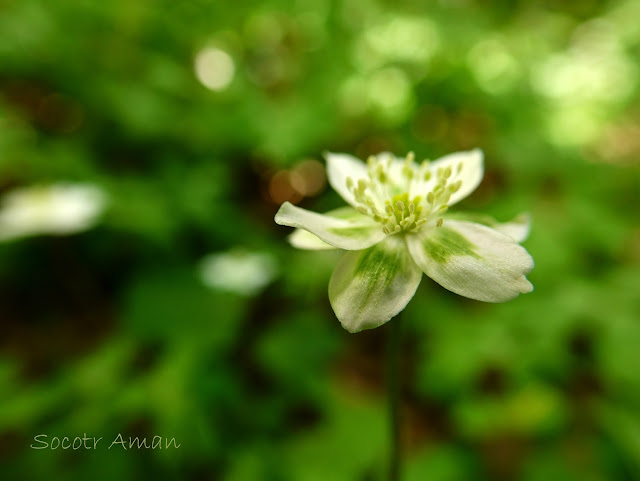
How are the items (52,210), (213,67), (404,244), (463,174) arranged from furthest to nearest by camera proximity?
(213,67) → (52,210) → (463,174) → (404,244)

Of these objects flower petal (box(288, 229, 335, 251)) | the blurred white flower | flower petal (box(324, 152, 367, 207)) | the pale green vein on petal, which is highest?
flower petal (box(324, 152, 367, 207))

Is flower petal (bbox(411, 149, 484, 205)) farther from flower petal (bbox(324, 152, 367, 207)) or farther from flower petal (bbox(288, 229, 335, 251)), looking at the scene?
flower petal (bbox(288, 229, 335, 251))

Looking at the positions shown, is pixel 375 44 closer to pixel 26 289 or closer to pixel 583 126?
pixel 583 126

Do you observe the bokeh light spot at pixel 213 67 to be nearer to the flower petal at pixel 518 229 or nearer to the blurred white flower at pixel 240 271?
the blurred white flower at pixel 240 271

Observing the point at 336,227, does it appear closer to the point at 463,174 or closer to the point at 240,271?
the point at 463,174

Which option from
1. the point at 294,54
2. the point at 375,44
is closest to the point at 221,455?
the point at 375,44

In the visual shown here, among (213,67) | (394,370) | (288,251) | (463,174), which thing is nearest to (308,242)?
(394,370)

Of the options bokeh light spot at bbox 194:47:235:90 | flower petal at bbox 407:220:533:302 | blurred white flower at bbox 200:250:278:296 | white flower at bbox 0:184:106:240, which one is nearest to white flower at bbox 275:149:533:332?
flower petal at bbox 407:220:533:302
